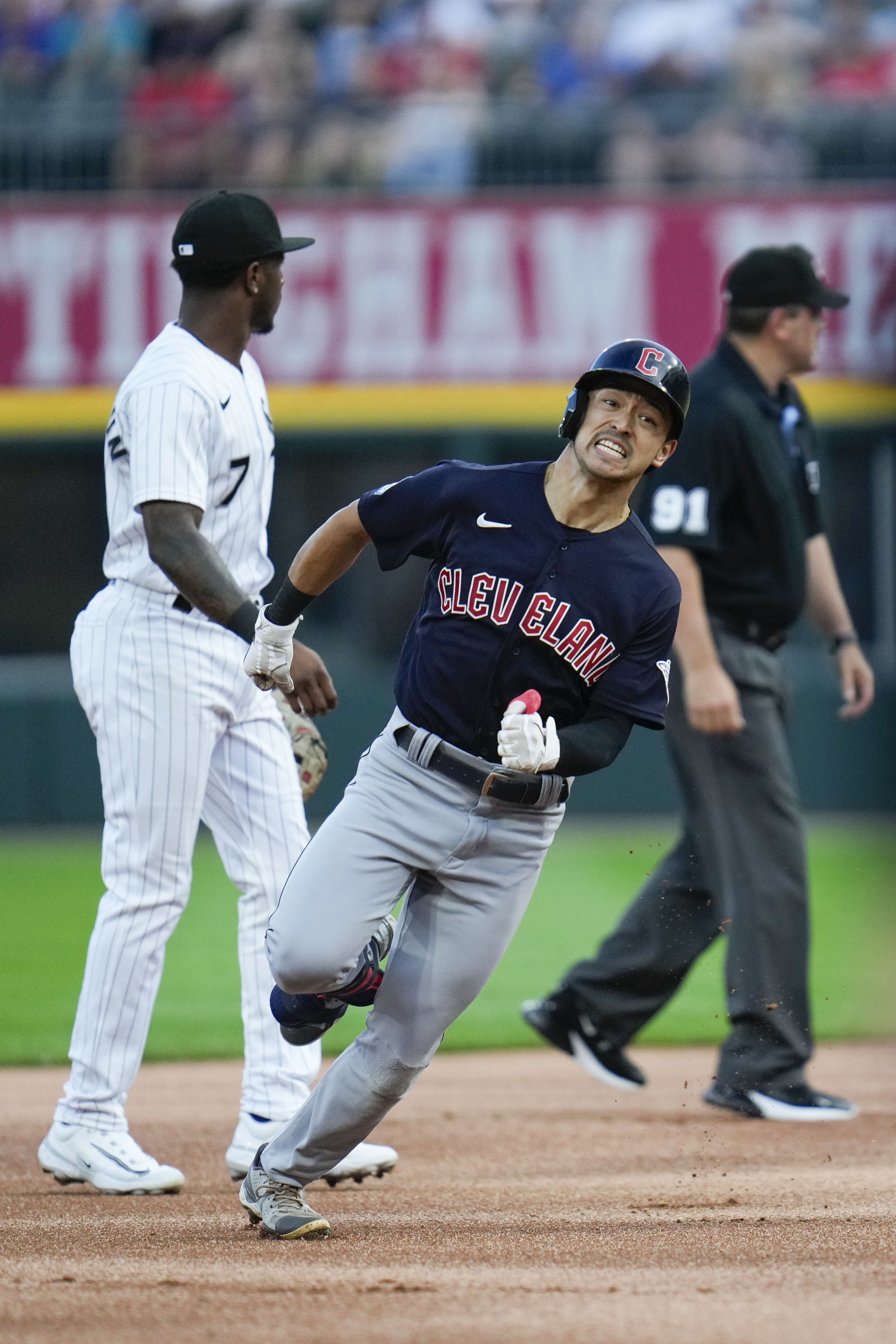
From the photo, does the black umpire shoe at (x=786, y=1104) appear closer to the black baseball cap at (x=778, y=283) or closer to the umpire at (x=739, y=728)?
the umpire at (x=739, y=728)

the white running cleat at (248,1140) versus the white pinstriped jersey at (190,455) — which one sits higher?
the white pinstriped jersey at (190,455)

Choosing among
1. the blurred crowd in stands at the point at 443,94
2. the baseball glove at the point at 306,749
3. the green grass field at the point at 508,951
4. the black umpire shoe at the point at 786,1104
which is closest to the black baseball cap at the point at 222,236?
the baseball glove at the point at 306,749

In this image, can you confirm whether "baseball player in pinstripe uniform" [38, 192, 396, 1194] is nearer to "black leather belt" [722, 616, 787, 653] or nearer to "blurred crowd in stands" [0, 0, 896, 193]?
"black leather belt" [722, 616, 787, 653]

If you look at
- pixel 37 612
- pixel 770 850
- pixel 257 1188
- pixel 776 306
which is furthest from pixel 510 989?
pixel 37 612

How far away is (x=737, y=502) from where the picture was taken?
199 inches

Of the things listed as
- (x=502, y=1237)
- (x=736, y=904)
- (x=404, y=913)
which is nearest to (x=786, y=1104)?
(x=736, y=904)

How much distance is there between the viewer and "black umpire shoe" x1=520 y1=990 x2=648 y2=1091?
523 cm

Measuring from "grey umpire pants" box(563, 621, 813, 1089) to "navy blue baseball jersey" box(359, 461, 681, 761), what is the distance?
5.15ft

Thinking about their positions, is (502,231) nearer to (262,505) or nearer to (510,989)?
(510,989)

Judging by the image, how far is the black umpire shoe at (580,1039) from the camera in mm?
5234

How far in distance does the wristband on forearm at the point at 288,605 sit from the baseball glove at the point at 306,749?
811 mm

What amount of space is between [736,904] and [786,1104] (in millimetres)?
537

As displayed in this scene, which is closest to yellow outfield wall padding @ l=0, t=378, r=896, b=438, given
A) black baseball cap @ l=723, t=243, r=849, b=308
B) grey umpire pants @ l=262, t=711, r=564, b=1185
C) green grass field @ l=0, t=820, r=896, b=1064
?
green grass field @ l=0, t=820, r=896, b=1064

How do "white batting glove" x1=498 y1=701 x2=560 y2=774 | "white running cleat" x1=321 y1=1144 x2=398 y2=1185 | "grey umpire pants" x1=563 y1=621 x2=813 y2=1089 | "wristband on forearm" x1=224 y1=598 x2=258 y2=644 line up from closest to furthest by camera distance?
"white batting glove" x1=498 y1=701 x2=560 y2=774, "wristband on forearm" x1=224 y1=598 x2=258 y2=644, "white running cleat" x1=321 y1=1144 x2=398 y2=1185, "grey umpire pants" x1=563 y1=621 x2=813 y2=1089
